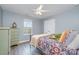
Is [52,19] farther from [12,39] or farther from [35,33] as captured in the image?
[12,39]

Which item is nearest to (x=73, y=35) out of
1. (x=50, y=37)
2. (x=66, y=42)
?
(x=66, y=42)

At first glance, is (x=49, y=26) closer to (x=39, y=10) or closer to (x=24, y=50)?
(x=39, y=10)

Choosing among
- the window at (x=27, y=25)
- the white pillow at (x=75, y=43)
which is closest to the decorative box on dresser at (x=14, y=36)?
the window at (x=27, y=25)

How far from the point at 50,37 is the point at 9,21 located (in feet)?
2.03

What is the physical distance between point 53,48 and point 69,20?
454 millimetres

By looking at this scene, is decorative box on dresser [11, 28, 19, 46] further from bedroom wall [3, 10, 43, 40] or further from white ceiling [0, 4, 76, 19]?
white ceiling [0, 4, 76, 19]

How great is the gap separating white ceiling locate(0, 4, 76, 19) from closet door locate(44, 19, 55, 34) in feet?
0.25

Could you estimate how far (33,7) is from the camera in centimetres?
181

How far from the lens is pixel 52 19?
1.91 metres

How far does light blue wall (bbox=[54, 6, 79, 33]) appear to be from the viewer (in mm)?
1818

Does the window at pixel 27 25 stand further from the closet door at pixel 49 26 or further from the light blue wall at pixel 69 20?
→ the light blue wall at pixel 69 20

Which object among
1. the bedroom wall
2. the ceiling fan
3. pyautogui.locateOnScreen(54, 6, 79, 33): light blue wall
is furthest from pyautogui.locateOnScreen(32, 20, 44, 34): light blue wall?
pyautogui.locateOnScreen(54, 6, 79, 33): light blue wall

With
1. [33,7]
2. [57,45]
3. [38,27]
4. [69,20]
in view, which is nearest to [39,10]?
[33,7]

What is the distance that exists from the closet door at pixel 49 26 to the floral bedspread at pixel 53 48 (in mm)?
110
